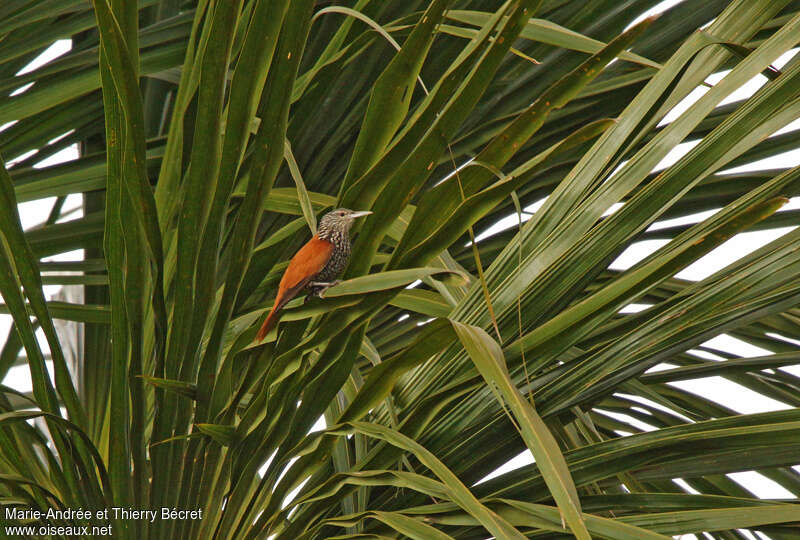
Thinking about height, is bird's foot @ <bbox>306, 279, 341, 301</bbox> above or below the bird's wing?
below

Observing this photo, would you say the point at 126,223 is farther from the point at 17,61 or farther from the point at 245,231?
the point at 17,61

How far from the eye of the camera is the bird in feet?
2.50

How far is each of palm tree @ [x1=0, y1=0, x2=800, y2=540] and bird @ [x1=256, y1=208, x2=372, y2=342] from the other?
0.06 ft

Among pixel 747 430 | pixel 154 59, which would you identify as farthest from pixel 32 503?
pixel 747 430

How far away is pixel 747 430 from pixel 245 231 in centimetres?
48

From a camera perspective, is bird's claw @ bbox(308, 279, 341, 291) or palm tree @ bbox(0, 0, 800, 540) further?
bird's claw @ bbox(308, 279, 341, 291)

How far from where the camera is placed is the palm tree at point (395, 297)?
637 millimetres

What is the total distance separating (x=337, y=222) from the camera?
0.79 metres

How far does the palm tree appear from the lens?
64 centimetres

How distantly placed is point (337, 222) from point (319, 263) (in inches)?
1.8

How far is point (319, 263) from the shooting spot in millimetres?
771

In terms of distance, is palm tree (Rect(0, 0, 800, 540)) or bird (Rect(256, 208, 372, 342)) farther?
bird (Rect(256, 208, 372, 342))

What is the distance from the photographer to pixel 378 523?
0.83 m

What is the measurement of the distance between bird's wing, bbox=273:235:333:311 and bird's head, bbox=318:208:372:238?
0.01 metres
